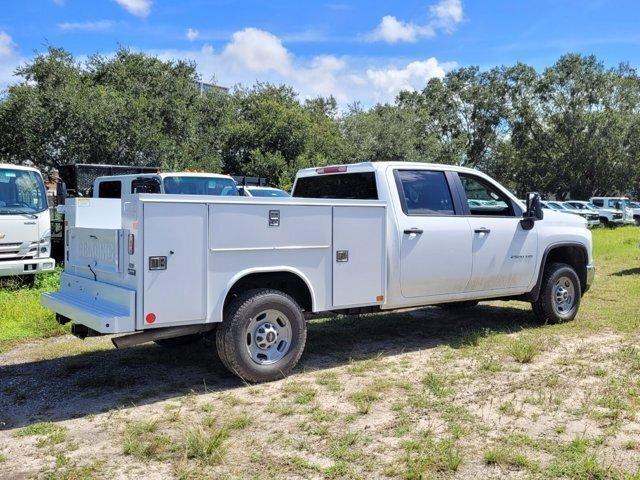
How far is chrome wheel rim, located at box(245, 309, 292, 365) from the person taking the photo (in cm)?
543

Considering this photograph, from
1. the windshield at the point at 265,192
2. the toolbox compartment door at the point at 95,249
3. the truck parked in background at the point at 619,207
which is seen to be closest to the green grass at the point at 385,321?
the toolbox compartment door at the point at 95,249

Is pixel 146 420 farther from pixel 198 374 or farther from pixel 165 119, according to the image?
pixel 165 119

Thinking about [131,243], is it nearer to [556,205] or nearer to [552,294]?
[552,294]

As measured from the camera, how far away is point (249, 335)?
5.41 meters

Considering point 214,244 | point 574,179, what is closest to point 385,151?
point 574,179

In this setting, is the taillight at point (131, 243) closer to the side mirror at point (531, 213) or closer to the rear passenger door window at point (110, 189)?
the side mirror at point (531, 213)

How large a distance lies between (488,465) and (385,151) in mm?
32462

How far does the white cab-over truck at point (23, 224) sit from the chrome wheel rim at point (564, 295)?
7.77 metres

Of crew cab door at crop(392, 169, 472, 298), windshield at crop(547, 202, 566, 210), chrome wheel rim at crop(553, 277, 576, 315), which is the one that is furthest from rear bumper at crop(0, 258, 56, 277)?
windshield at crop(547, 202, 566, 210)

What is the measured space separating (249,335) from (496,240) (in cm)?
323

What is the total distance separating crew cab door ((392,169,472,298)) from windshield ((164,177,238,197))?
19.7 feet

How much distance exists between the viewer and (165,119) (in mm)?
24000

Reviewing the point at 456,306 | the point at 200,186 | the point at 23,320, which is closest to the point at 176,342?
the point at 23,320

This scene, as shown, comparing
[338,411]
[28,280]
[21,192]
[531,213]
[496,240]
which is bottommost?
[338,411]
